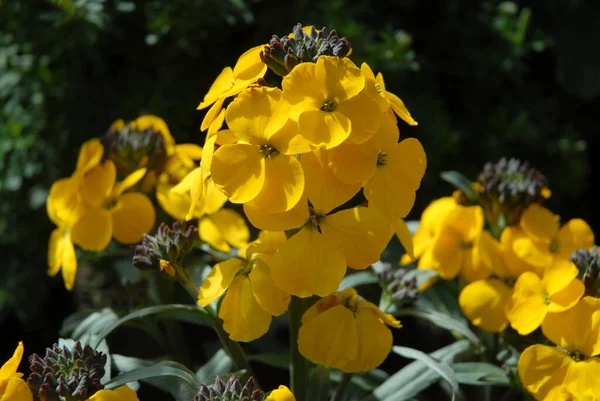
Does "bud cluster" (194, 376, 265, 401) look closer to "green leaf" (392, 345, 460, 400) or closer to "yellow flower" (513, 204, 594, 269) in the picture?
"green leaf" (392, 345, 460, 400)

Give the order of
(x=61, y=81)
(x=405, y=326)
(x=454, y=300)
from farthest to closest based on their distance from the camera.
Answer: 1. (x=405, y=326)
2. (x=61, y=81)
3. (x=454, y=300)

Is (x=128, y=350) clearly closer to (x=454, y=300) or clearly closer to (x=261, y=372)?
(x=261, y=372)

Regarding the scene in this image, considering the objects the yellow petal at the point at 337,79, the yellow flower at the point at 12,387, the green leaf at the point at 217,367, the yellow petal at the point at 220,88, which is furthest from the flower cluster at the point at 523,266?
the yellow flower at the point at 12,387

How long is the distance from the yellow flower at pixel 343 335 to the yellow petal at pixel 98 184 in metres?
0.65

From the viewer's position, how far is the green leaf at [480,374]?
1.63 meters

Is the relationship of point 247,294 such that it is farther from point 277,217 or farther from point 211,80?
point 211,80

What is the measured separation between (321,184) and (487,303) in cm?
64

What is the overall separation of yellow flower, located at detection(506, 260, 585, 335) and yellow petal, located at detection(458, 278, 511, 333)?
12 cm

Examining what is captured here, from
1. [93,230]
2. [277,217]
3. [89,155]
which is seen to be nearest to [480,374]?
[277,217]

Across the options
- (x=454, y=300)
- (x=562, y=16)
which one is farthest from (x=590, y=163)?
(x=454, y=300)

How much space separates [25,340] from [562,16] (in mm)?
2289

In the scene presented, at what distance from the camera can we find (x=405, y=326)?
2.63m

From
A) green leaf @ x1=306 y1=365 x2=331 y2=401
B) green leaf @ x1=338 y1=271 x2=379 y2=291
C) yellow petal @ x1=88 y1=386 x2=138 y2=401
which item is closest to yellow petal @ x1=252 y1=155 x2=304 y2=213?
yellow petal @ x1=88 y1=386 x2=138 y2=401

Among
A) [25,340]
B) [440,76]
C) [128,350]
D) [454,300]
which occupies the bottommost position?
[25,340]
